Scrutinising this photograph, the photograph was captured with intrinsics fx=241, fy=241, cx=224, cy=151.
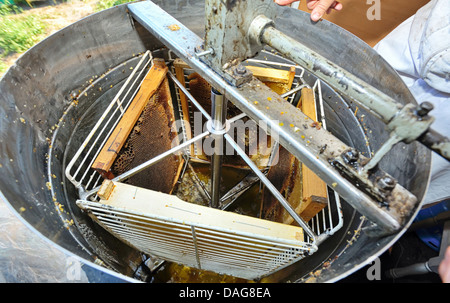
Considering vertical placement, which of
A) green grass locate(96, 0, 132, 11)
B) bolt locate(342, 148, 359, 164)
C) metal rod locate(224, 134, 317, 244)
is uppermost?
green grass locate(96, 0, 132, 11)

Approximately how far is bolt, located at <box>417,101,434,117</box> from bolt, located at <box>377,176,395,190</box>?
253 mm

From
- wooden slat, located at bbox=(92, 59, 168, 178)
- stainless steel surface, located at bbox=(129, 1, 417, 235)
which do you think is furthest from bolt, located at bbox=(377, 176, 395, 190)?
wooden slat, located at bbox=(92, 59, 168, 178)

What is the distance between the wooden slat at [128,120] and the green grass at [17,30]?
192 cm

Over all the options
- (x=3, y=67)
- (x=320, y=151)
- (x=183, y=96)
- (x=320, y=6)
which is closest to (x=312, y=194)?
(x=320, y=151)

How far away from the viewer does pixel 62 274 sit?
5.09 ft

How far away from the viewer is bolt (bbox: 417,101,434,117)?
0.62m

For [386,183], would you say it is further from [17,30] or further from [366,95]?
[17,30]

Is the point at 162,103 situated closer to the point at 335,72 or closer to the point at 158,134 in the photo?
the point at 158,134

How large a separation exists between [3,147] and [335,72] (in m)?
1.40

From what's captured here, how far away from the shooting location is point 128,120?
1585mm

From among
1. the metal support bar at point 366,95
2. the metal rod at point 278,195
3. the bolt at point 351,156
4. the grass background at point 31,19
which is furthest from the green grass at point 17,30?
the bolt at point 351,156

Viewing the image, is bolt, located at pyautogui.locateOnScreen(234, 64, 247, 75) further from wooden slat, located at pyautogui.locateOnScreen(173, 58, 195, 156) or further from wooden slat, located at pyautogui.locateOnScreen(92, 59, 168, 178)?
wooden slat, located at pyautogui.locateOnScreen(173, 58, 195, 156)

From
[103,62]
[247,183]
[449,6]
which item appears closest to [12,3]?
[103,62]

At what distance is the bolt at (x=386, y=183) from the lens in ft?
2.64
